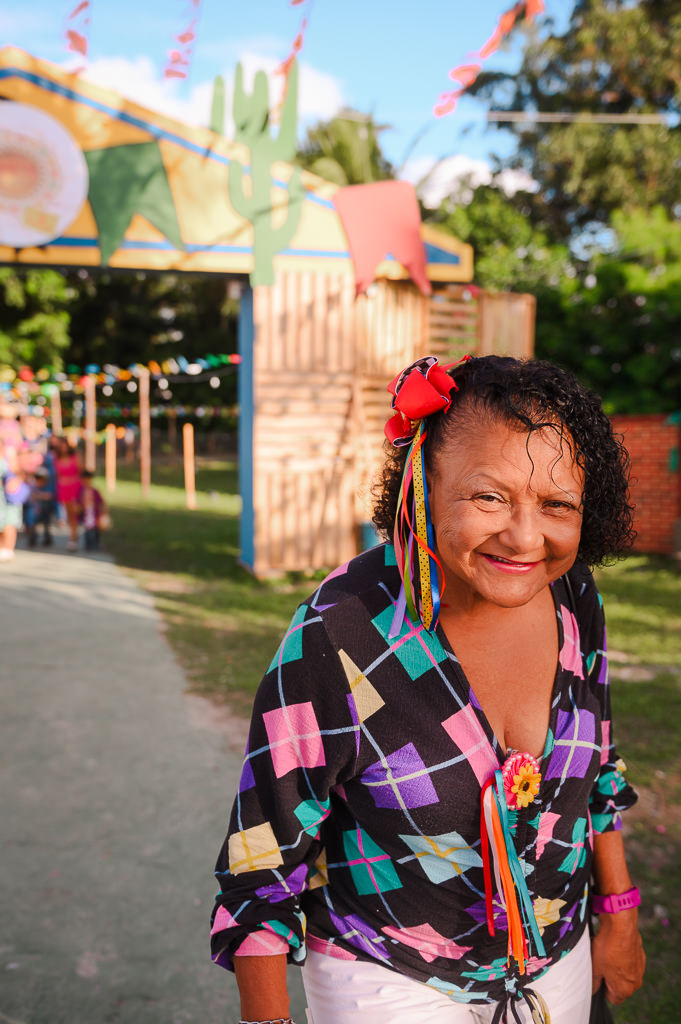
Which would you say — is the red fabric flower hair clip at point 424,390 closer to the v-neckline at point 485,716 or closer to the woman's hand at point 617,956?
the v-neckline at point 485,716

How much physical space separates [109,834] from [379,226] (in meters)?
7.34

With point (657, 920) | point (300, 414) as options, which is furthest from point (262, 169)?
point (657, 920)

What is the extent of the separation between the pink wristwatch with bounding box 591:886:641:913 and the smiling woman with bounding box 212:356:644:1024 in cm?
19

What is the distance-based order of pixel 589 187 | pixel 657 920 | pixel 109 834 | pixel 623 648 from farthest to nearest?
pixel 589 187 → pixel 623 648 → pixel 109 834 → pixel 657 920

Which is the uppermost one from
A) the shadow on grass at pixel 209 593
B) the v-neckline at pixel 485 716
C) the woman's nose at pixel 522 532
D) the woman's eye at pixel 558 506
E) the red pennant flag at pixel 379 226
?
the red pennant flag at pixel 379 226

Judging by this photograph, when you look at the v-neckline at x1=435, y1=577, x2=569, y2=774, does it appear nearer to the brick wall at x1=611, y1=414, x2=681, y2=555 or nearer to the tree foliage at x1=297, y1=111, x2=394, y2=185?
the brick wall at x1=611, y1=414, x2=681, y2=555

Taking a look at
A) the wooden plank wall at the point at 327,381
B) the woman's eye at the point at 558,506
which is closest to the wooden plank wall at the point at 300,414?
the wooden plank wall at the point at 327,381

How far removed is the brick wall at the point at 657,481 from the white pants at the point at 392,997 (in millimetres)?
10806

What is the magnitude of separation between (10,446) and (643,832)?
8.95 m

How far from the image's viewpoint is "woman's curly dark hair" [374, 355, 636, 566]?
1.35m

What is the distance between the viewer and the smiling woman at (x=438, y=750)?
4.39 ft

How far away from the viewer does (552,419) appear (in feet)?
Answer: 4.46

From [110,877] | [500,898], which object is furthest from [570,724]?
[110,877]

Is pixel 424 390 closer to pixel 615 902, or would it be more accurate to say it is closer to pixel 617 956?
pixel 615 902
